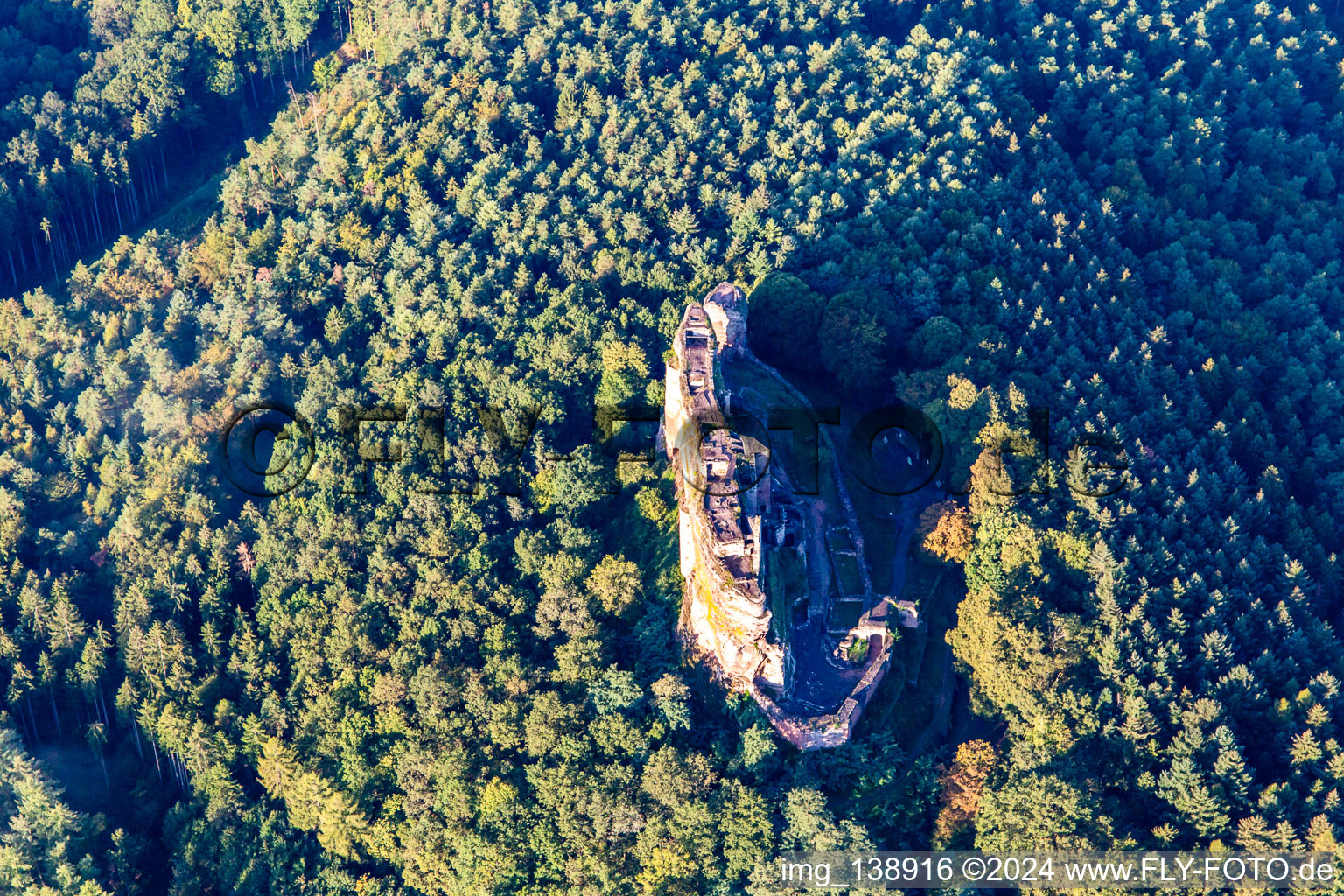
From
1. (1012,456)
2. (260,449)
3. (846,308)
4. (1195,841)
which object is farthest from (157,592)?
(1195,841)

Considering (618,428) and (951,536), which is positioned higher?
(618,428)

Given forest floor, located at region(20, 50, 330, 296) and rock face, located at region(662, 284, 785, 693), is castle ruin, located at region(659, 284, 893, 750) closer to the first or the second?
rock face, located at region(662, 284, 785, 693)

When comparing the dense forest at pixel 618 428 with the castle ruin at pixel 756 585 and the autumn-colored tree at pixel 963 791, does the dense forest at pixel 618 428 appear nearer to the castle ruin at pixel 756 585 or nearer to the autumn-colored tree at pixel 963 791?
the autumn-colored tree at pixel 963 791

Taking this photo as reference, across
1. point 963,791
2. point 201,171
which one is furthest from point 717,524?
point 201,171

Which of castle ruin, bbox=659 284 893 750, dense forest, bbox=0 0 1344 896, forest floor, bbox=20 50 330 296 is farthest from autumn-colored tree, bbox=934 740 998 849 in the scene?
forest floor, bbox=20 50 330 296

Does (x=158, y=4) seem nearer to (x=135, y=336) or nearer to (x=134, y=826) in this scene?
(x=135, y=336)

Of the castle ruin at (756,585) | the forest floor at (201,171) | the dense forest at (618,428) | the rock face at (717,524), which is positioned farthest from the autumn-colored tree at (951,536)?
the forest floor at (201,171)

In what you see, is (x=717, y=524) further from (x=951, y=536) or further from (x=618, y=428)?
(x=618, y=428)
